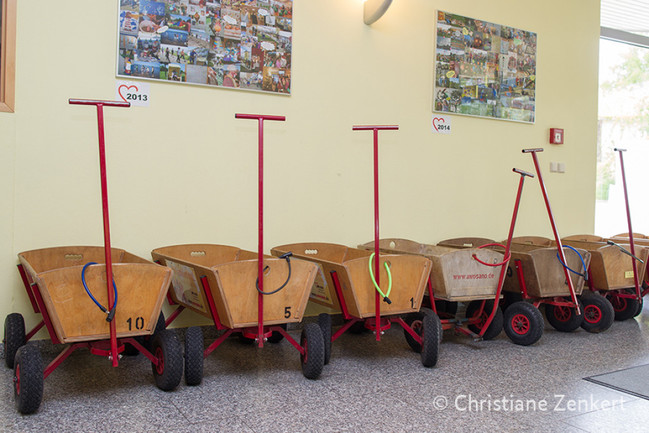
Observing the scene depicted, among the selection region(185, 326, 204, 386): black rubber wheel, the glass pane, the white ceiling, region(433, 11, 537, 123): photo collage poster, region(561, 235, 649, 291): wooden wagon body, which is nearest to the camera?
region(185, 326, 204, 386): black rubber wheel

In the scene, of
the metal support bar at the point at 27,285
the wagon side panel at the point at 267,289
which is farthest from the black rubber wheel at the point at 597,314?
the metal support bar at the point at 27,285

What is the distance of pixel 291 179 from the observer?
13.7ft

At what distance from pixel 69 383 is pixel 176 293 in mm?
815

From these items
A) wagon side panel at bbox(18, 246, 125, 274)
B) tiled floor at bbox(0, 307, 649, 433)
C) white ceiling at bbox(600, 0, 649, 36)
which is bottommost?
tiled floor at bbox(0, 307, 649, 433)

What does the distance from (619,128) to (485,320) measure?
415 cm

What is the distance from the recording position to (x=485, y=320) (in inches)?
161

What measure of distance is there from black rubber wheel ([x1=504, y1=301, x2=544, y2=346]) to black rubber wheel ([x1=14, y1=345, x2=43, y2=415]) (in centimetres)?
296

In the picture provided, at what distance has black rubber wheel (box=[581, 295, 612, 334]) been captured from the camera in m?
4.25

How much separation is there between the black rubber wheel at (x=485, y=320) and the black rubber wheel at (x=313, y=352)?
1.50 meters

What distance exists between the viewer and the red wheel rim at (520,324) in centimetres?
385

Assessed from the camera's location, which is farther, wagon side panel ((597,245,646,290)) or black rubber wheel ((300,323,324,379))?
wagon side panel ((597,245,646,290))

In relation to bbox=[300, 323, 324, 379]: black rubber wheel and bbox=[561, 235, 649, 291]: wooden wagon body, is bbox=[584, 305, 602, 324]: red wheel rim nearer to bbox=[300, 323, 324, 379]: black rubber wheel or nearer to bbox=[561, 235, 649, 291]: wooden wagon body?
bbox=[561, 235, 649, 291]: wooden wagon body

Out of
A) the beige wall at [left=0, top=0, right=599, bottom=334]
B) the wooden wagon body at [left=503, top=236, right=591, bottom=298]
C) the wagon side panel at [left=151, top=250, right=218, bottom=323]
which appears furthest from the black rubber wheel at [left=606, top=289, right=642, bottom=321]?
the wagon side panel at [left=151, top=250, right=218, bottom=323]

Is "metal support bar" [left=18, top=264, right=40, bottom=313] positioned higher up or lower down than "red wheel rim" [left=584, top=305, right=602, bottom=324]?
higher up
